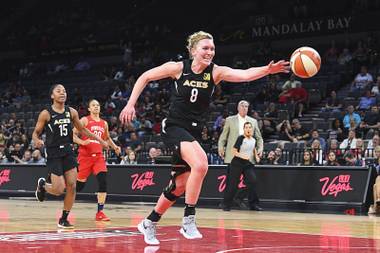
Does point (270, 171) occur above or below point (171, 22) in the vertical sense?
below

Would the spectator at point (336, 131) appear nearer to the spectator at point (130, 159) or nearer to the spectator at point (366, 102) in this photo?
the spectator at point (366, 102)

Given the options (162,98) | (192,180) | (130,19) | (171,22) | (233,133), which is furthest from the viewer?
(130,19)

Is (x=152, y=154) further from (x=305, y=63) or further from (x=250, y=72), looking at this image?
(x=305, y=63)

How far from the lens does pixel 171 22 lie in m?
35.1

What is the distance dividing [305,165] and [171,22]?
20.3 meters

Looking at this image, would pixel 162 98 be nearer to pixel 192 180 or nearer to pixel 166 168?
pixel 166 168

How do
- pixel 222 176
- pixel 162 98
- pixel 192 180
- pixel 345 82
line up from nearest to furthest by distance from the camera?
pixel 192 180
pixel 222 176
pixel 345 82
pixel 162 98

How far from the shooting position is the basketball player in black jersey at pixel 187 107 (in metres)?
8.05

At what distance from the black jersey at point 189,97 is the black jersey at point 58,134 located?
277 centimetres

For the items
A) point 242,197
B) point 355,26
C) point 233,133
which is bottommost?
point 242,197

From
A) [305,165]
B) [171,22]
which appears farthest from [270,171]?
[171,22]

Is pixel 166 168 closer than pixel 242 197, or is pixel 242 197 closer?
pixel 242 197

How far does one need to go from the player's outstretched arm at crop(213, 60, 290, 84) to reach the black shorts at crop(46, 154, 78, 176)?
10.2 feet

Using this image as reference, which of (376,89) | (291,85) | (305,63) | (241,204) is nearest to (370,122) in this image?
(376,89)
